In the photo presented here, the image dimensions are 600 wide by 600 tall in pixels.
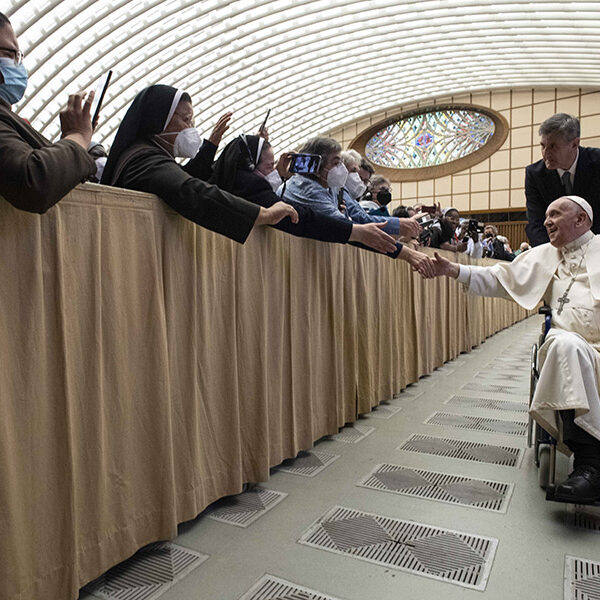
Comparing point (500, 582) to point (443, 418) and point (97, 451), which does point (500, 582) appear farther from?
point (443, 418)

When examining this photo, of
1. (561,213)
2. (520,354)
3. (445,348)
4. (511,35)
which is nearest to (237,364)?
(561,213)

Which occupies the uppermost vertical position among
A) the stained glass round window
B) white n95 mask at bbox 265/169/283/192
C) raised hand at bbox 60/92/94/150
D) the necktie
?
the stained glass round window

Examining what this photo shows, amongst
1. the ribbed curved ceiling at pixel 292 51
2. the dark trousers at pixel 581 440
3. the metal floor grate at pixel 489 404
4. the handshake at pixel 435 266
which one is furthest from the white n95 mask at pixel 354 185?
the ribbed curved ceiling at pixel 292 51

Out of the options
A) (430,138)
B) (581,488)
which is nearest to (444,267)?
(581,488)

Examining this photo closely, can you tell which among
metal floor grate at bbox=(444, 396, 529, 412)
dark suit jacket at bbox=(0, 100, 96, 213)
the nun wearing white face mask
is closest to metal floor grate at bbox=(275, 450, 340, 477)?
the nun wearing white face mask

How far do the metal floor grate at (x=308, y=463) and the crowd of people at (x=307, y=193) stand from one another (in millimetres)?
1207

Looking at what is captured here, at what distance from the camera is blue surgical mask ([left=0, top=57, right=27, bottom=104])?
1604mm

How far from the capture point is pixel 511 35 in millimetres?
20516

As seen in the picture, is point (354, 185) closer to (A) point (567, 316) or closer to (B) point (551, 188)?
(B) point (551, 188)

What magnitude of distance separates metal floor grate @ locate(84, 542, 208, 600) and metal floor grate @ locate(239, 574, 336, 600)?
0.27 metres

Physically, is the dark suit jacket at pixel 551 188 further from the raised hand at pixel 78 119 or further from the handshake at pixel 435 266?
the raised hand at pixel 78 119

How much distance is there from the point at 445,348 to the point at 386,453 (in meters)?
3.54

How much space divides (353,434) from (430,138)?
2364cm

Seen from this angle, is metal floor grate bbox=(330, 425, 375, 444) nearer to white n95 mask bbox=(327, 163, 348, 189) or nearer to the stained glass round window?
white n95 mask bbox=(327, 163, 348, 189)
